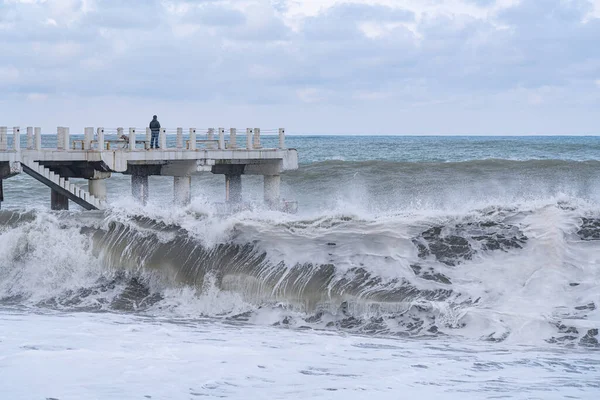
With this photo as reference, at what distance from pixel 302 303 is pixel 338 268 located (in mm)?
969

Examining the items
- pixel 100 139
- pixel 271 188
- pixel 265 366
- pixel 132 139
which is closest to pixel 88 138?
pixel 100 139

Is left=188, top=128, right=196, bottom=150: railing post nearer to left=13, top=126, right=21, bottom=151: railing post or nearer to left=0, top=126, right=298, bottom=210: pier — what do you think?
left=0, top=126, right=298, bottom=210: pier

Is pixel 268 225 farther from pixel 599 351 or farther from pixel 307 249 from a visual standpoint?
pixel 599 351

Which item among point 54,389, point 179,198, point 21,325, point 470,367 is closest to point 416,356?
point 470,367

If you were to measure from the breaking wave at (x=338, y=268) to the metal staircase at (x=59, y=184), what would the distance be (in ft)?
16.7

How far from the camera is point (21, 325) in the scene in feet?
37.2

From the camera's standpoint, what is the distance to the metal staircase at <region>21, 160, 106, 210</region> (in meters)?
21.5

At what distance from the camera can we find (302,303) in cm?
1271

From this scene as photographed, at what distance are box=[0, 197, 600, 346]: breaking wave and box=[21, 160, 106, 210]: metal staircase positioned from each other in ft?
16.7

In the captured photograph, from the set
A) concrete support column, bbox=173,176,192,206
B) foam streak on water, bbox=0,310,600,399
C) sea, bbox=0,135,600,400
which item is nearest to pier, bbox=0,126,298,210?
concrete support column, bbox=173,176,192,206

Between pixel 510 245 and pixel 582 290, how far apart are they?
182 centimetres

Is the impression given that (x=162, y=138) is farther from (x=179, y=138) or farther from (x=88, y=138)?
(x=88, y=138)

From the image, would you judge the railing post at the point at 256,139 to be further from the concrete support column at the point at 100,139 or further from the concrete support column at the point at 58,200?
the concrete support column at the point at 58,200

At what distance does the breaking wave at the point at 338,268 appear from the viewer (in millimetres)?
11695
